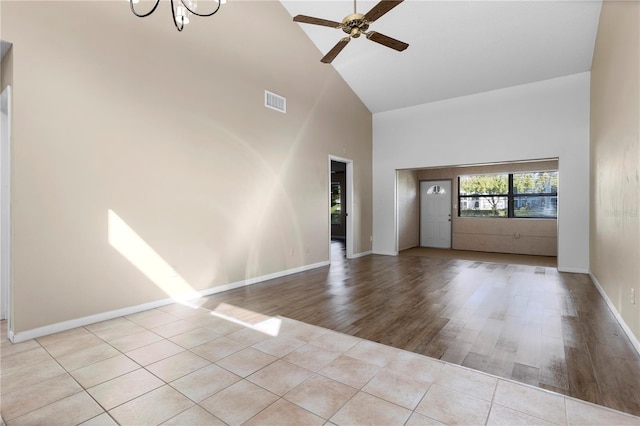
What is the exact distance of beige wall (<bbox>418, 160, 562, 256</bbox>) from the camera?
7.70 metres

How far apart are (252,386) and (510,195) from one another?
8327mm

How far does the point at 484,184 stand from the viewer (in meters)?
8.58

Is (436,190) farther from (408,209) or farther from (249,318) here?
(249,318)

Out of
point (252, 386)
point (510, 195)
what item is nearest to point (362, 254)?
point (510, 195)

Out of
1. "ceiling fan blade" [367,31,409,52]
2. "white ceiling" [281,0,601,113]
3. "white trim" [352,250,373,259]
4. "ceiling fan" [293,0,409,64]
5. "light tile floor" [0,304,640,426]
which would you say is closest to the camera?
"light tile floor" [0,304,640,426]

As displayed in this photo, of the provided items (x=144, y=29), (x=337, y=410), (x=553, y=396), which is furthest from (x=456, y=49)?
(x=337, y=410)

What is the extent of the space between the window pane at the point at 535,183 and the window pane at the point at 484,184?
25 centimetres

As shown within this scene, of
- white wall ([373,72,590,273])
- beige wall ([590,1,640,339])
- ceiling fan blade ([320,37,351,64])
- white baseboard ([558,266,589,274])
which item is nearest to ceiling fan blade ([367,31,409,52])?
ceiling fan blade ([320,37,351,64])

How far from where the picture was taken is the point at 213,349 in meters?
2.63

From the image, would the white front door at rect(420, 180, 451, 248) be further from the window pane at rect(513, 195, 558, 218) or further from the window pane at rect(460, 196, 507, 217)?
the window pane at rect(513, 195, 558, 218)

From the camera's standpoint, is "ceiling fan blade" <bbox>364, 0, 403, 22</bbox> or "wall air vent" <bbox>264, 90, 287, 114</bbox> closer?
"ceiling fan blade" <bbox>364, 0, 403, 22</bbox>

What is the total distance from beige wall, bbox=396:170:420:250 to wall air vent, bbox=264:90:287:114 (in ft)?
11.9

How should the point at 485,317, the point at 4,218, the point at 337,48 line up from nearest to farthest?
the point at 4,218
the point at 485,317
the point at 337,48

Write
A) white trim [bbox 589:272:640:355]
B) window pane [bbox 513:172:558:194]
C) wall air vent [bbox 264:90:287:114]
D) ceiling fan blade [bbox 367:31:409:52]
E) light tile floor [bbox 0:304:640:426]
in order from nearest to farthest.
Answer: light tile floor [bbox 0:304:640:426], white trim [bbox 589:272:640:355], ceiling fan blade [bbox 367:31:409:52], wall air vent [bbox 264:90:287:114], window pane [bbox 513:172:558:194]
